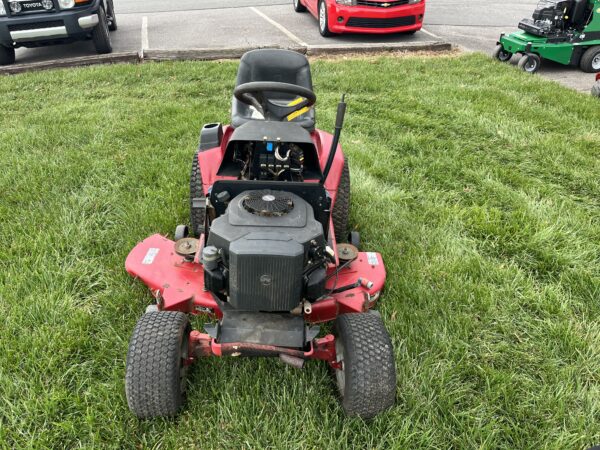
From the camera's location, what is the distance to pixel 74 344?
87.5 inches

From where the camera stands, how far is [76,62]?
6.73 meters

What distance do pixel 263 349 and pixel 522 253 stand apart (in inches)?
75.2

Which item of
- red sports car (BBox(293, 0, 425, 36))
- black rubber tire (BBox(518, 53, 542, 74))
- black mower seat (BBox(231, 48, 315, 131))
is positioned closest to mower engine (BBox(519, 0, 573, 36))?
black rubber tire (BBox(518, 53, 542, 74))

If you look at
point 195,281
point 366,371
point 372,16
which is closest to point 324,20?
point 372,16

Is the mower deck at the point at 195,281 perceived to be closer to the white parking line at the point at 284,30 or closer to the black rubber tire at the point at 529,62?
the black rubber tire at the point at 529,62

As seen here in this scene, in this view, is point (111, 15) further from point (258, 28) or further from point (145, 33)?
point (258, 28)

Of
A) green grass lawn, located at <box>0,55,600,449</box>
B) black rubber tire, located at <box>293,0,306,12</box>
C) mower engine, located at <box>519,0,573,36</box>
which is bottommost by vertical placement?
green grass lawn, located at <box>0,55,600,449</box>

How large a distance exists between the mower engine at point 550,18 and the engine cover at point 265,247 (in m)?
6.56

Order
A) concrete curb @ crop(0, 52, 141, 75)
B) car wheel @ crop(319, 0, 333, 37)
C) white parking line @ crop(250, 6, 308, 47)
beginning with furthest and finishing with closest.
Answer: car wheel @ crop(319, 0, 333, 37) → white parking line @ crop(250, 6, 308, 47) → concrete curb @ crop(0, 52, 141, 75)

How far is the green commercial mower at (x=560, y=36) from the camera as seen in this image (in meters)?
6.91

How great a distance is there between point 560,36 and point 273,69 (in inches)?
219

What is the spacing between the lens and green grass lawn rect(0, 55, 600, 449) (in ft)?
6.26

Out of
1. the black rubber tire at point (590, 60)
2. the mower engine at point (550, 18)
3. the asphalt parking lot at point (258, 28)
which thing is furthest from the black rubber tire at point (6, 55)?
the black rubber tire at point (590, 60)

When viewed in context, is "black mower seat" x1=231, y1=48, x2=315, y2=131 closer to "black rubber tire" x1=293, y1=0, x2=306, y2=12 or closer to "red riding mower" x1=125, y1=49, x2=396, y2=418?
"red riding mower" x1=125, y1=49, x2=396, y2=418
